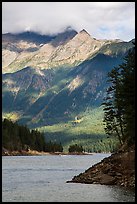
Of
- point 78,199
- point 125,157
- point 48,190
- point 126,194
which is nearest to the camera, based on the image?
point 78,199

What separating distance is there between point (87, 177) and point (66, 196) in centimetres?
1734

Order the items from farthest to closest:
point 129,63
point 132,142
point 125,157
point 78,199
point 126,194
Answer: point 129,63, point 132,142, point 125,157, point 126,194, point 78,199

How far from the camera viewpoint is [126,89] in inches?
2566

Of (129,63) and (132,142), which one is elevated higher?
(129,63)

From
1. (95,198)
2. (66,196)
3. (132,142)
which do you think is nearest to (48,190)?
(66,196)

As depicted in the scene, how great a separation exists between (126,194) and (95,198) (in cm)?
442

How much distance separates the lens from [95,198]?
4512cm

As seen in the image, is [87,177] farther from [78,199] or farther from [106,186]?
[78,199]

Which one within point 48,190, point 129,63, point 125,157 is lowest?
point 48,190

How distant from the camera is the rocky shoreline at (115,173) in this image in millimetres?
57188

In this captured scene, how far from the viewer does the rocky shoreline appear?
57.2m

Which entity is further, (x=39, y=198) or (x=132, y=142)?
(x=132, y=142)

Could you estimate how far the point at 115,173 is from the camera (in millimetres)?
60594

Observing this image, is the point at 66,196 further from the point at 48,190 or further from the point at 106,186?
the point at 106,186
